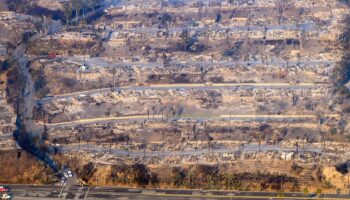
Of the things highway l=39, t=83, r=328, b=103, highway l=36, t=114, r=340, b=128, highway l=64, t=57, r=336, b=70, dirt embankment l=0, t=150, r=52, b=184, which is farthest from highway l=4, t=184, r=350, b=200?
highway l=64, t=57, r=336, b=70

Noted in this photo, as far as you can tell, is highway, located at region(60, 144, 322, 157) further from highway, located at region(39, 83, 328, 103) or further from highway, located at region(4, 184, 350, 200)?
highway, located at region(39, 83, 328, 103)

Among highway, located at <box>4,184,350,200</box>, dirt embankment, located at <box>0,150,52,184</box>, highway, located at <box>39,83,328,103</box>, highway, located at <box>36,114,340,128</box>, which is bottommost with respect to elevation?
highway, located at <box>4,184,350,200</box>

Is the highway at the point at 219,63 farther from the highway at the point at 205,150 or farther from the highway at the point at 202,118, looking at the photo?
the highway at the point at 205,150

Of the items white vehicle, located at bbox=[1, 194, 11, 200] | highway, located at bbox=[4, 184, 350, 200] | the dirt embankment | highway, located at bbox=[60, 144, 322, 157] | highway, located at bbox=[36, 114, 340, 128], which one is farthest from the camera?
highway, located at bbox=[36, 114, 340, 128]

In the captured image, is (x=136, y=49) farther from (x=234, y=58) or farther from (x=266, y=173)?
(x=266, y=173)

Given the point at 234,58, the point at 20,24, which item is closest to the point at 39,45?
the point at 20,24

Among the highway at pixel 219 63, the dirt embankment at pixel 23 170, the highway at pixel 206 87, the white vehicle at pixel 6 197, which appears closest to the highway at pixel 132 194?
the white vehicle at pixel 6 197

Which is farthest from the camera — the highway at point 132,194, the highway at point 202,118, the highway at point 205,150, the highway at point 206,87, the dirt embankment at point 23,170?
the highway at point 206,87

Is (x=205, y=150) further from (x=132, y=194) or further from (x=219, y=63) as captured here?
(x=219, y=63)
